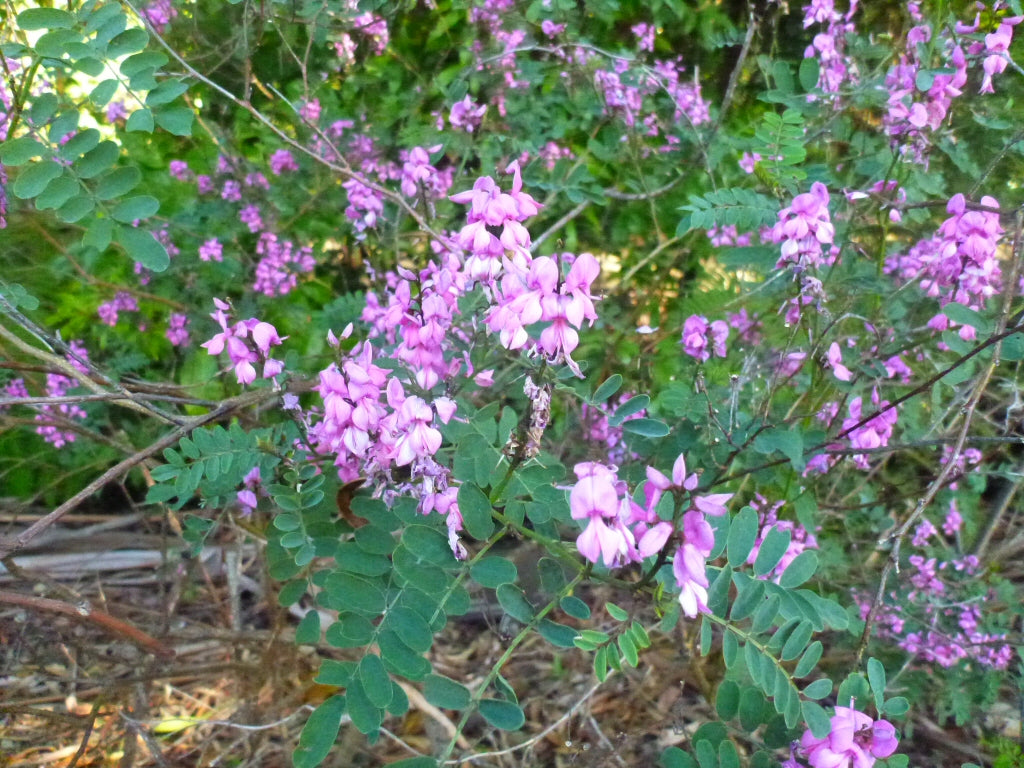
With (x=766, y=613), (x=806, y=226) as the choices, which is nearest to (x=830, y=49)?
(x=806, y=226)

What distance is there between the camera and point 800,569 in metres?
1.12

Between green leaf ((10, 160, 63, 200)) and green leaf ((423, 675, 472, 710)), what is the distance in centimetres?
97

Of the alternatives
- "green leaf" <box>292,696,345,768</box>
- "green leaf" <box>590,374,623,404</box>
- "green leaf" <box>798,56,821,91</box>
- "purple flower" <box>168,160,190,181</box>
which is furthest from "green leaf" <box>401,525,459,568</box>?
"purple flower" <box>168,160,190,181</box>

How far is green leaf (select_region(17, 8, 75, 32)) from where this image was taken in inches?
47.9

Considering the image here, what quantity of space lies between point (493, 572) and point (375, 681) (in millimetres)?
215

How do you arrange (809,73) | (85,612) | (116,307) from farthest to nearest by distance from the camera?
(116,307)
(809,73)
(85,612)

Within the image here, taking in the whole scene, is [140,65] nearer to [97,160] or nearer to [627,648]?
[97,160]

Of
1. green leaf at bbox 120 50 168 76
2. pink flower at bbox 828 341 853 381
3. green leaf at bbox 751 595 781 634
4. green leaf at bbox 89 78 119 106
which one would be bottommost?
green leaf at bbox 751 595 781 634

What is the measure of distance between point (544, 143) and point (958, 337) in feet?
4.71

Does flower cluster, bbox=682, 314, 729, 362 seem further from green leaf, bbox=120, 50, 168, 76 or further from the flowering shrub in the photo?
green leaf, bbox=120, 50, 168, 76

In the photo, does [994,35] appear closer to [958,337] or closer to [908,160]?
[908,160]

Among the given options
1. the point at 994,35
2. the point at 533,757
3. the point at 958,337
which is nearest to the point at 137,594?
the point at 533,757

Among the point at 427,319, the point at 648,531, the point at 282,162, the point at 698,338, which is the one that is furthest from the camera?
the point at 282,162

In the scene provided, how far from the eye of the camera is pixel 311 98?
8.50 ft
